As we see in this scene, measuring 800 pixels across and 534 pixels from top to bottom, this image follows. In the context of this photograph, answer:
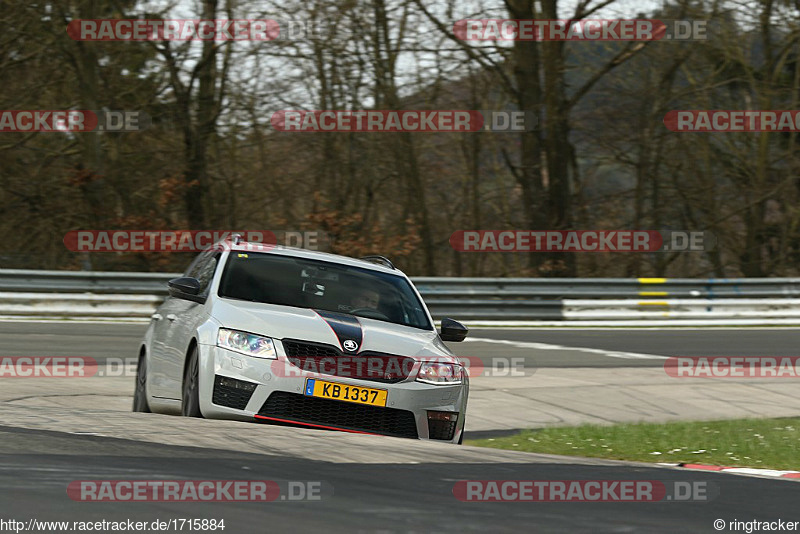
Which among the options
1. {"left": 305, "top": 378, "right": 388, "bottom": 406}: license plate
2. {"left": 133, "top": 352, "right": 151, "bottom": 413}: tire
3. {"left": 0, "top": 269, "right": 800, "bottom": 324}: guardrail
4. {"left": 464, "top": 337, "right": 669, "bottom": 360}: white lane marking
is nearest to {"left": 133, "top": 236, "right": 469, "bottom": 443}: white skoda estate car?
{"left": 305, "top": 378, "right": 388, "bottom": 406}: license plate

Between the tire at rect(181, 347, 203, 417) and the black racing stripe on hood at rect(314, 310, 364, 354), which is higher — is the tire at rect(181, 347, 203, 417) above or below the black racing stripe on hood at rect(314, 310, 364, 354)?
below

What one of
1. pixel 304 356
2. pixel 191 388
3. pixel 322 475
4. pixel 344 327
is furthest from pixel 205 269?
pixel 322 475

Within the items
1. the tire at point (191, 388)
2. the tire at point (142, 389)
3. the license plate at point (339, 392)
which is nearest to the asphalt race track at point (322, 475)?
the tire at point (191, 388)

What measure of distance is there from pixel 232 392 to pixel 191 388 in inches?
17.8

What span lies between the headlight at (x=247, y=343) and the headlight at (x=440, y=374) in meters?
1.01

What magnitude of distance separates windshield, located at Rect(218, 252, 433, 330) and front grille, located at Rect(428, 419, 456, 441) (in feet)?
3.18

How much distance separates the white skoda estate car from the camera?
24.2 feet

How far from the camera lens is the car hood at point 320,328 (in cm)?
753

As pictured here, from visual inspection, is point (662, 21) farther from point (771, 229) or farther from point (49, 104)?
point (49, 104)

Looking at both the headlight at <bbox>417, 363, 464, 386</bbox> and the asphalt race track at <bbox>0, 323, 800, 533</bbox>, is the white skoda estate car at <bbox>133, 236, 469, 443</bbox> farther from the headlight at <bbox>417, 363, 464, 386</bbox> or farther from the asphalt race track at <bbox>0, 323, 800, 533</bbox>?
the asphalt race track at <bbox>0, 323, 800, 533</bbox>

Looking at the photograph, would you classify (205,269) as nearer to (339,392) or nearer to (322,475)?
(339,392)

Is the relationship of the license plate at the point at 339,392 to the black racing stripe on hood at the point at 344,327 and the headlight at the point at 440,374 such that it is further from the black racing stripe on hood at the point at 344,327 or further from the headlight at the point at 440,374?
the headlight at the point at 440,374

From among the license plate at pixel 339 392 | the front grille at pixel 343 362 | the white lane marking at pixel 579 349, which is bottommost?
the white lane marking at pixel 579 349

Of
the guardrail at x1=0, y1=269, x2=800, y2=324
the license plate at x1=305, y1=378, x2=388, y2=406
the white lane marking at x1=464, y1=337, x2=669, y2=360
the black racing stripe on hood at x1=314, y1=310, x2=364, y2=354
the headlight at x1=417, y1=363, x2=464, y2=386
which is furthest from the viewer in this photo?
the guardrail at x1=0, y1=269, x2=800, y2=324
